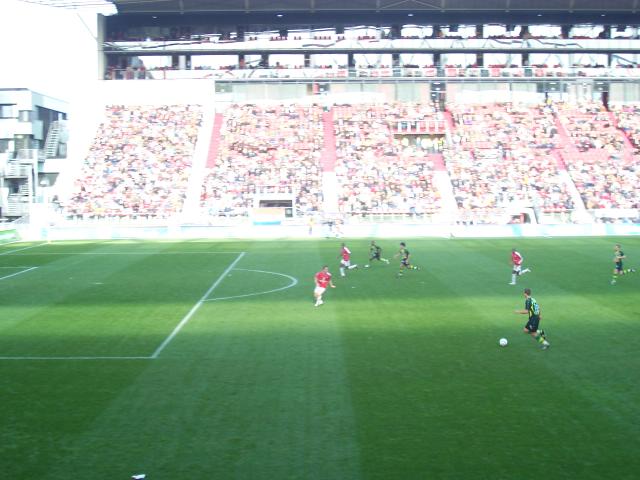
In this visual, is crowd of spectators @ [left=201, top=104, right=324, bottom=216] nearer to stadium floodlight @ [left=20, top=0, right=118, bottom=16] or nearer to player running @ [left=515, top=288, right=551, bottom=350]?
stadium floodlight @ [left=20, top=0, right=118, bottom=16]

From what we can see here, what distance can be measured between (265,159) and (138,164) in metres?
10.8

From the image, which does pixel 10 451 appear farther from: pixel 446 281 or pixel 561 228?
pixel 561 228

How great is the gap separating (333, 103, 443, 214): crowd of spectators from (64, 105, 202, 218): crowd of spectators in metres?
13.4

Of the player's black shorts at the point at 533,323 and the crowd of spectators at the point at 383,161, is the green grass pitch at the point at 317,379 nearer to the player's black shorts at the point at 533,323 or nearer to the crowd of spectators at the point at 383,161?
the player's black shorts at the point at 533,323

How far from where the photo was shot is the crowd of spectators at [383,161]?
179ft

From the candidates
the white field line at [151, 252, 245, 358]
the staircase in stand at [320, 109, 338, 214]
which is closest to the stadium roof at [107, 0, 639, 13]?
the staircase in stand at [320, 109, 338, 214]

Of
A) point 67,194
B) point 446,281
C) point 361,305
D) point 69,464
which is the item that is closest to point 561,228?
point 446,281

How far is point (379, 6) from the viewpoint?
210ft

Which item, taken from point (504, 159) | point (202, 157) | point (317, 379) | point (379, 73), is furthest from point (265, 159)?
point (317, 379)

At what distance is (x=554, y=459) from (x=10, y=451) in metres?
8.72

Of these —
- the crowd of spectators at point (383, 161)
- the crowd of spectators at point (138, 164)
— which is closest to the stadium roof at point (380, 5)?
the crowd of spectators at point (383, 161)

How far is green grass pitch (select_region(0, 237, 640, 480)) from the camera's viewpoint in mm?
11086

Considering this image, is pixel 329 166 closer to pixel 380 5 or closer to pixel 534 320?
pixel 380 5

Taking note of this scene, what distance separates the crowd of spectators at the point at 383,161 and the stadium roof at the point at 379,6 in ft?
30.0
